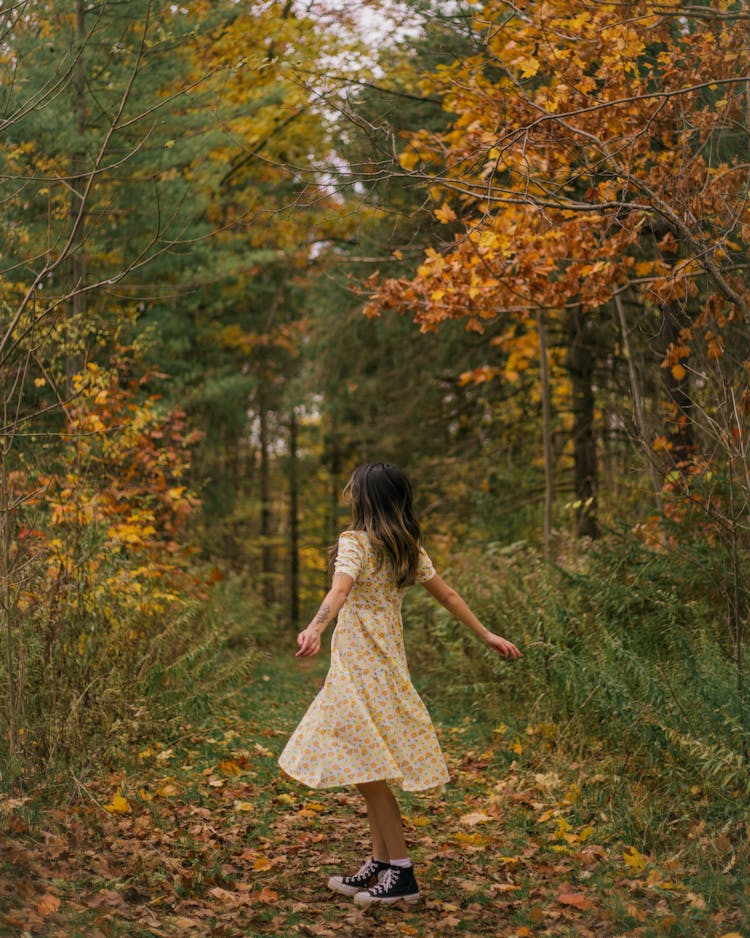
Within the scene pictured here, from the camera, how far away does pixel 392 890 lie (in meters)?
4.40

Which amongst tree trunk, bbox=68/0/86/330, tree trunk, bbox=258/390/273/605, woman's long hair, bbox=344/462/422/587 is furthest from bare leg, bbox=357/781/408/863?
tree trunk, bbox=258/390/273/605

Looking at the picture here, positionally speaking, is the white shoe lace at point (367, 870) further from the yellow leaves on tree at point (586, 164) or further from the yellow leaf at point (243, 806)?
the yellow leaves on tree at point (586, 164)

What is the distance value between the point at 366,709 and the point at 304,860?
1205mm

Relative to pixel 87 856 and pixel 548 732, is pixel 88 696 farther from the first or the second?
pixel 548 732

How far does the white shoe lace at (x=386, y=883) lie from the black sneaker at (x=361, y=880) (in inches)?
3.1

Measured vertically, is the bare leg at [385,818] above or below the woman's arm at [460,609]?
below

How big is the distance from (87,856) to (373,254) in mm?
10029

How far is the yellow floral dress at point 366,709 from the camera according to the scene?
4.31 metres

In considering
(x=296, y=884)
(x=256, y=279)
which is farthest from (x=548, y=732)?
(x=256, y=279)

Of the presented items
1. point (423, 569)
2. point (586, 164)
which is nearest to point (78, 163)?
point (586, 164)

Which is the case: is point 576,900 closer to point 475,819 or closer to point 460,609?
point 460,609

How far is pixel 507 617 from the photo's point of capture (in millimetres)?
8516

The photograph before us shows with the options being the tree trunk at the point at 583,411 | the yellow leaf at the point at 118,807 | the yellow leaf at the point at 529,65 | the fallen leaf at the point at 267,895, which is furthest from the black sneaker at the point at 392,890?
the tree trunk at the point at 583,411

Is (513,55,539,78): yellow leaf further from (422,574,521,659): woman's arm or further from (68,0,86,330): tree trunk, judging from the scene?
(68,0,86,330): tree trunk
